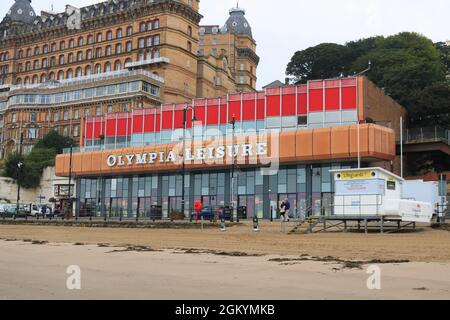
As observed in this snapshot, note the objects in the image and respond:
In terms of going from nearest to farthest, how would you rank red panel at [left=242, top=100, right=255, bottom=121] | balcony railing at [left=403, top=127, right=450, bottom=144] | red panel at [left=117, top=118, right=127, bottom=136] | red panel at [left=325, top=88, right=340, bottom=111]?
1. red panel at [left=325, top=88, right=340, bottom=111]
2. balcony railing at [left=403, top=127, right=450, bottom=144]
3. red panel at [left=242, top=100, right=255, bottom=121]
4. red panel at [left=117, top=118, right=127, bottom=136]

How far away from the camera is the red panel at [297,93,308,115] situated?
56.9m

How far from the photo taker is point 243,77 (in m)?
136

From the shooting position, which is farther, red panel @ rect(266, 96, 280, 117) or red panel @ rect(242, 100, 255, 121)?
red panel @ rect(242, 100, 255, 121)

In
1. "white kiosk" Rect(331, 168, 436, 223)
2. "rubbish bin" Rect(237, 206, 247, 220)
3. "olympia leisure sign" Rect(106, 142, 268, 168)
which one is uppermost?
"olympia leisure sign" Rect(106, 142, 268, 168)

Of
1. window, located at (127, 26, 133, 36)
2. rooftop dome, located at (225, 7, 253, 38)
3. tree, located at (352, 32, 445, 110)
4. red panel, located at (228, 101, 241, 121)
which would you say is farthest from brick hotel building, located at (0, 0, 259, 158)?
→ red panel, located at (228, 101, 241, 121)

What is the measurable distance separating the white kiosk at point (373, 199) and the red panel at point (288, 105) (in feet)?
86.5

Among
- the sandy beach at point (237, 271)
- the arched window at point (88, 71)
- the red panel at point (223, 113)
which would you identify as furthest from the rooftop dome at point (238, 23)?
the sandy beach at point (237, 271)

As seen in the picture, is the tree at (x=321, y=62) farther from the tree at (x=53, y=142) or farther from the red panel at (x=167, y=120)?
the tree at (x=53, y=142)

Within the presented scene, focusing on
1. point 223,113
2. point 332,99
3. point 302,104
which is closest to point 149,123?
point 223,113

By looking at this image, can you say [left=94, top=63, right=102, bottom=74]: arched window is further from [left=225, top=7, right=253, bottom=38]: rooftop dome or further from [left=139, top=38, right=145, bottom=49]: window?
[left=225, top=7, right=253, bottom=38]: rooftop dome

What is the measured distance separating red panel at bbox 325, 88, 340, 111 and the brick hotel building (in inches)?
1669

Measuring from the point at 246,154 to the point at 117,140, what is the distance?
21468 mm
